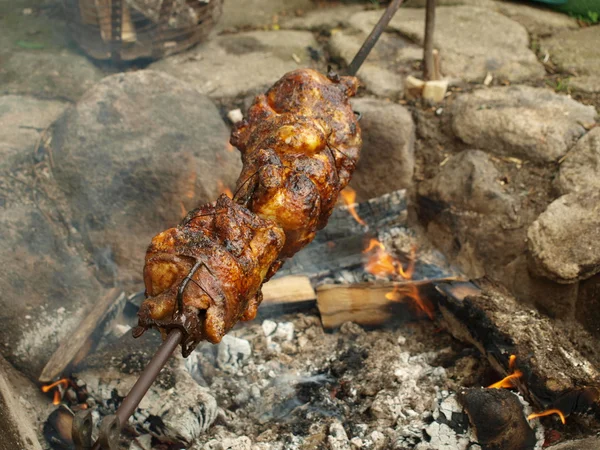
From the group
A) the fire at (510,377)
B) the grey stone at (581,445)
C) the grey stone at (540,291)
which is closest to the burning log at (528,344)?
the fire at (510,377)

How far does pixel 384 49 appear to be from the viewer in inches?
213

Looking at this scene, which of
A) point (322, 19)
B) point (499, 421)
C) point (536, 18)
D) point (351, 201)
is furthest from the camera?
point (322, 19)

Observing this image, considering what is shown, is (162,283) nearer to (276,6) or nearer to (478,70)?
(478,70)

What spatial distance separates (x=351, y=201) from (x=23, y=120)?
2.56 meters

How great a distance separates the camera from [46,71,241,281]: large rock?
394cm

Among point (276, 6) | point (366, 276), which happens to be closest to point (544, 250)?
point (366, 276)

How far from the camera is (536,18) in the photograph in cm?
582

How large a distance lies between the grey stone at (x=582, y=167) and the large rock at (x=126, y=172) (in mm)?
2313

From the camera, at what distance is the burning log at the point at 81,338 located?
127 inches

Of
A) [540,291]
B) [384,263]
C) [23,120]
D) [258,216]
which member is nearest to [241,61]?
[23,120]

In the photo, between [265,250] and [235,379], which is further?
[235,379]

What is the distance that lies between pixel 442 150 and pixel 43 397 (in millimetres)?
3234

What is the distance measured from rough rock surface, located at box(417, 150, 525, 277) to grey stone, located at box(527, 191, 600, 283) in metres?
0.33

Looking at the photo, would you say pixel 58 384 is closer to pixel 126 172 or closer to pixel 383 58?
pixel 126 172
